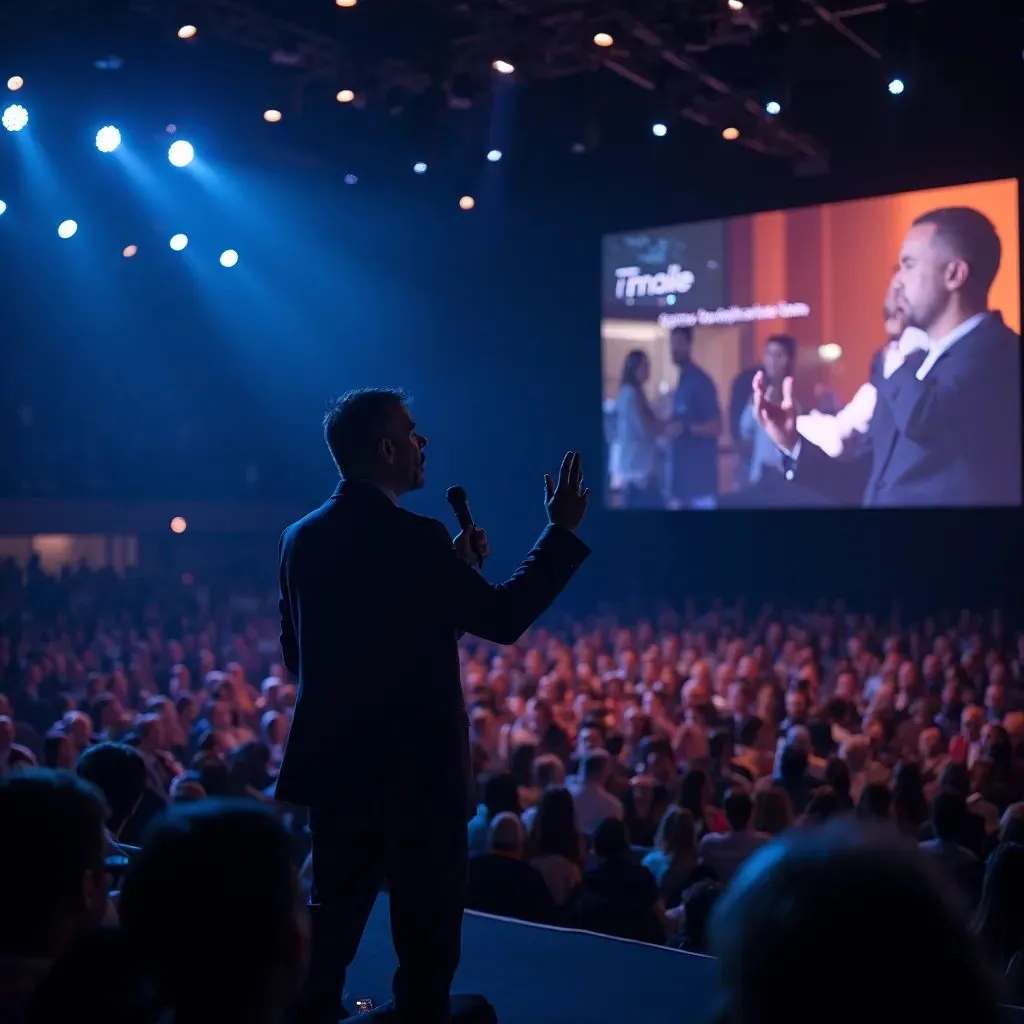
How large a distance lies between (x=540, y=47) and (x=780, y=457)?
468 centimetres

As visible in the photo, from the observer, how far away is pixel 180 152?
12.7m

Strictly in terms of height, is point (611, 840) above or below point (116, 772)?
below

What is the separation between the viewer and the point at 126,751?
3465 millimetres

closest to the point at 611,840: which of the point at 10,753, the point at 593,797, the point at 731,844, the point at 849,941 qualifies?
the point at 731,844

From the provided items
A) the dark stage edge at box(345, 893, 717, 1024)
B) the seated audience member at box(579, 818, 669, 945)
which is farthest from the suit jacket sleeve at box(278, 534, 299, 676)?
the seated audience member at box(579, 818, 669, 945)

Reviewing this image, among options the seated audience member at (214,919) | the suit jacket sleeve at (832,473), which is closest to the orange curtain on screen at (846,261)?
the suit jacket sleeve at (832,473)

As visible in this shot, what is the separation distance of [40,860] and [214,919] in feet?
1.32

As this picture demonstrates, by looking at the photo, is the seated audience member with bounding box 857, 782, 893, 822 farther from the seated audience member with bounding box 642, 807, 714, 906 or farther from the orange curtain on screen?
the orange curtain on screen

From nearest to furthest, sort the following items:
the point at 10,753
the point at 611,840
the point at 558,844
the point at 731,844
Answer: the point at 611,840 < the point at 558,844 < the point at 731,844 < the point at 10,753

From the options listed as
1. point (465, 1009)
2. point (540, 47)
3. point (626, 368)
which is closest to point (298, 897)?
point (465, 1009)

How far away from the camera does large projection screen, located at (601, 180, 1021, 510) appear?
37.8ft

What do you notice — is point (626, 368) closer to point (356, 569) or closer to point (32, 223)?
point (32, 223)

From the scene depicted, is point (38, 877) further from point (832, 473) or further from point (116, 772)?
point (832, 473)

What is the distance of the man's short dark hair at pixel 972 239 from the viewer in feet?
37.2
